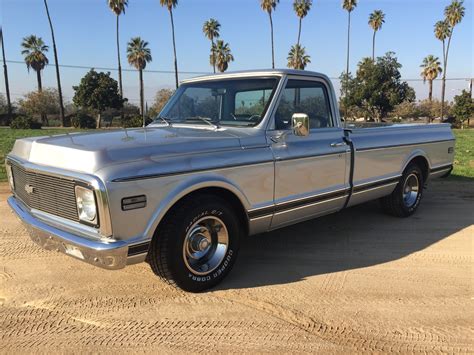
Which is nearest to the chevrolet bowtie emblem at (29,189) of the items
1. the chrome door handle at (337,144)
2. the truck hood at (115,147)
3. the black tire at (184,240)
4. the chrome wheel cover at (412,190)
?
the truck hood at (115,147)

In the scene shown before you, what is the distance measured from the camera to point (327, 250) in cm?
472

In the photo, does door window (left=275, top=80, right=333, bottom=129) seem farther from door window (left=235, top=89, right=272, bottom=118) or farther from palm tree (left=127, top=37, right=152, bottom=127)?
palm tree (left=127, top=37, right=152, bottom=127)

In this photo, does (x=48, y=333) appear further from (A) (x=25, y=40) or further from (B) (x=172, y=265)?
(A) (x=25, y=40)

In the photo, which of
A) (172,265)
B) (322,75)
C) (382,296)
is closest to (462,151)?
(322,75)

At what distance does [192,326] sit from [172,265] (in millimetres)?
502

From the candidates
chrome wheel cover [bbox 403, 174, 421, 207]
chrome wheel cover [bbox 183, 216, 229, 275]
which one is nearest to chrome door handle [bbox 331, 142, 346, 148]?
chrome wheel cover [bbox 183, 216, 229, 275]

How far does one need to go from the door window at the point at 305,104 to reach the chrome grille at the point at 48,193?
6.65ft

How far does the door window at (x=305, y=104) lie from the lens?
4.25m

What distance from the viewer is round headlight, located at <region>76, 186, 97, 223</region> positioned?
2943 millimetres

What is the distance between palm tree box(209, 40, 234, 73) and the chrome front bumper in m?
49.6

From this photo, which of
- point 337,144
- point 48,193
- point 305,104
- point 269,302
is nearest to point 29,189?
point 48,193

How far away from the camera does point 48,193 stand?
3326 mm

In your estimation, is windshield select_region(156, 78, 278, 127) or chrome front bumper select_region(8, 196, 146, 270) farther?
windshield select_region(156, 78, 278, 127)

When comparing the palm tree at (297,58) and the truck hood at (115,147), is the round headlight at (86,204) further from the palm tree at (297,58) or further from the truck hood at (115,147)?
the palm tree at (297,58)
